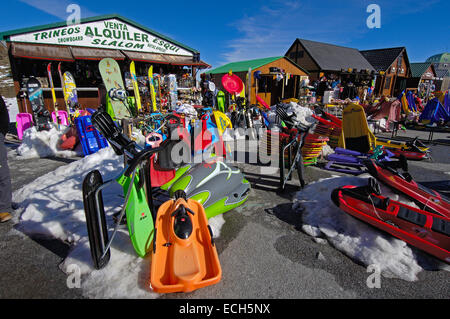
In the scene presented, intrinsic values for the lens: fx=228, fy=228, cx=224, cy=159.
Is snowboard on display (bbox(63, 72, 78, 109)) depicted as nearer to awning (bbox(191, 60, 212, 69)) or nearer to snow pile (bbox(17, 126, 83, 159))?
snow pile (bbox(17, 126, 83, 159))

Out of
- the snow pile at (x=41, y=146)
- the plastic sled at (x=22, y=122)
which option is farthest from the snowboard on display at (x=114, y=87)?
the plastic sled at (x=22, y=122)

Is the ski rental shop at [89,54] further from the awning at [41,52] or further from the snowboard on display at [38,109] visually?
the snowboard on display at [38,109]

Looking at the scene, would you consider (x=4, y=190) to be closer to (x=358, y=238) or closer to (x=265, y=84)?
(x=358, y=238)

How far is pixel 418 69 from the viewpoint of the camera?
3284 centimetres

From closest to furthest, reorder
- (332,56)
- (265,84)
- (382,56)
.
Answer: (265,84), (332,56), (382,56)

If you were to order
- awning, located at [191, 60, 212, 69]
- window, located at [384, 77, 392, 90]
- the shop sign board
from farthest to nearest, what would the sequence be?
window, located at [384, 77, 392, 90] < awning, located at [191, 60, 212, 69] < the shop sign board

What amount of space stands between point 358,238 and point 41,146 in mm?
7994

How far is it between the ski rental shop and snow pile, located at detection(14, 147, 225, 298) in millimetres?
6010

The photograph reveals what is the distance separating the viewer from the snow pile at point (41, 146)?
630 cm

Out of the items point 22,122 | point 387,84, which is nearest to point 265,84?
point 22,122

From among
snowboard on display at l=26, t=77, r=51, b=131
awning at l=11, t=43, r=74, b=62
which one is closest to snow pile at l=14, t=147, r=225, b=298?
snowboard on display at l=26, t=77, r=51, b=131

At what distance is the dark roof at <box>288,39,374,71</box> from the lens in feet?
68.3
